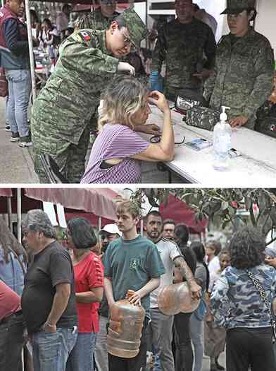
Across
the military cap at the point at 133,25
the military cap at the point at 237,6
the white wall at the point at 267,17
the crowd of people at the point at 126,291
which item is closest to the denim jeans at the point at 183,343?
the crowd of people at the point at 126,291

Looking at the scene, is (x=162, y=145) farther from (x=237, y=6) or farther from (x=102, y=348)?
(x=237, y=6)

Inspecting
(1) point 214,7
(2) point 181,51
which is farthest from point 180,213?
(1) point 214,7

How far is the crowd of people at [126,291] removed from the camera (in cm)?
174

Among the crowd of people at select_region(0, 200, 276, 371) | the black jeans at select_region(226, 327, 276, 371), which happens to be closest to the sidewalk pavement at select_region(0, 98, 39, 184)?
the crowd of people at select_region(0, 200, 276, 371)

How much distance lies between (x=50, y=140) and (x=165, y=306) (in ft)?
3.74

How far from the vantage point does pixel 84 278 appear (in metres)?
1.77

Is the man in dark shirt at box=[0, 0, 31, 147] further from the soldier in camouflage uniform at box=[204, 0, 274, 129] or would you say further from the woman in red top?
the woman in red top

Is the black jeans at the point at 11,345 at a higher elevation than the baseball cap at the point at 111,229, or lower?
lower

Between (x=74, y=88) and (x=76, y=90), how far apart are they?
1 centimetres

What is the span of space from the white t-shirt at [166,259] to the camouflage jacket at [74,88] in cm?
90

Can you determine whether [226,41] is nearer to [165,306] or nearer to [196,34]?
[196,34]

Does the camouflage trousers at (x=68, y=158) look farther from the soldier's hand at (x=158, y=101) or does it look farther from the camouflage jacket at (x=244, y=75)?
the camouflage jacket at (x=244, y=75)

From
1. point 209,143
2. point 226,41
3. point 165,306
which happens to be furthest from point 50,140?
point 226,41

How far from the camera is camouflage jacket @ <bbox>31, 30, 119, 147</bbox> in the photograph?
7.43 ft
